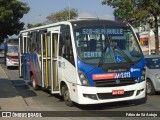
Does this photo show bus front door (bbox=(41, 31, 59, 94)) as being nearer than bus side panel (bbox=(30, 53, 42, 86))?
Yes

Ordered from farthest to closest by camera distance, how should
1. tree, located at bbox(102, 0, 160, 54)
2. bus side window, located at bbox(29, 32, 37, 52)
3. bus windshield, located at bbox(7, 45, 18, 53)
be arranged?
bus windshield, located at bbox(7, 45, 18, 53) < tree, located at bbox(102, 0, 160, 54) < bus side window, located at bbox(29, 32, 37, 52)

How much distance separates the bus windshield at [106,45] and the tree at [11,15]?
30.7 meters

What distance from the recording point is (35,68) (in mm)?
15328

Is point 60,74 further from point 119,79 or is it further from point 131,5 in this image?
point 131,5

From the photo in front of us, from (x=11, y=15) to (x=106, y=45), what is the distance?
32470 mm

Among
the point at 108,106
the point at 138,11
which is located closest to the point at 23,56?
the point at 108,106

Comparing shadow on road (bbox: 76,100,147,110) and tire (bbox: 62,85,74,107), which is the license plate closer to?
shadow on road (bbox: 76,100,147,110)

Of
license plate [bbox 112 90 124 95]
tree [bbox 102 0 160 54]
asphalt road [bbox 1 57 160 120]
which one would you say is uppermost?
tree [bbox 102 0 160 54]

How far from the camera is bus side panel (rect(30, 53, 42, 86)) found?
14.7m

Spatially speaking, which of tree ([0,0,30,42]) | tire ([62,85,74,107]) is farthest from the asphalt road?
tree ([0,0,30,42])

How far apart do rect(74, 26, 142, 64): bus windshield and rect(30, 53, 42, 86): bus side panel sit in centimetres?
417

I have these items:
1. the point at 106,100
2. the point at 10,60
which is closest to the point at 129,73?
the point at 106,100

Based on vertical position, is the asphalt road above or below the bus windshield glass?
below

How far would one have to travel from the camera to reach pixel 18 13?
4372 cm
